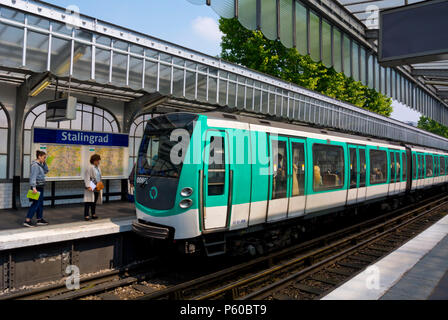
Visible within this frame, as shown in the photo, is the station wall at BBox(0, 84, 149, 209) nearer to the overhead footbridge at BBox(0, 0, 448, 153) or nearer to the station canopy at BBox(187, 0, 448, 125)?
the overhead footbridge at BBox(0, 0, 448, 153)

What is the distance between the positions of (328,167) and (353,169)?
1724 millimetres

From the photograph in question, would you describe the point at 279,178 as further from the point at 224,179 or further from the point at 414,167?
the point at 414,167

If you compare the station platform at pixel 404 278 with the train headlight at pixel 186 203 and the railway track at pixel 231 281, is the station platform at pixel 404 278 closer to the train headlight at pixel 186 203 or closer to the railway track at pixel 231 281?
the railway track at pixel 231 281

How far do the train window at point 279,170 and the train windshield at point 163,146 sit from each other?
7.14 ft

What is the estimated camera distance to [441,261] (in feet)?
21.0

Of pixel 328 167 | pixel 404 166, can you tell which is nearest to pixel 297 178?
pixel 328 167

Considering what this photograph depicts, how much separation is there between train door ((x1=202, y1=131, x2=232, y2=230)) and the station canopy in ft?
11.7

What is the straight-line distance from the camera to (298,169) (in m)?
8.09

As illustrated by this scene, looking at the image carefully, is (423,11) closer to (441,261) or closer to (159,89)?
(441,261)

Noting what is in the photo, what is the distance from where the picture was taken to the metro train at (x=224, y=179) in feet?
19.8

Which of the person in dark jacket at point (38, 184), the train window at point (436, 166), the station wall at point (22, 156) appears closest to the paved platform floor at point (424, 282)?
the person in dark jacket at point (38, 184)

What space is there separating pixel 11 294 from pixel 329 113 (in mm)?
20956
